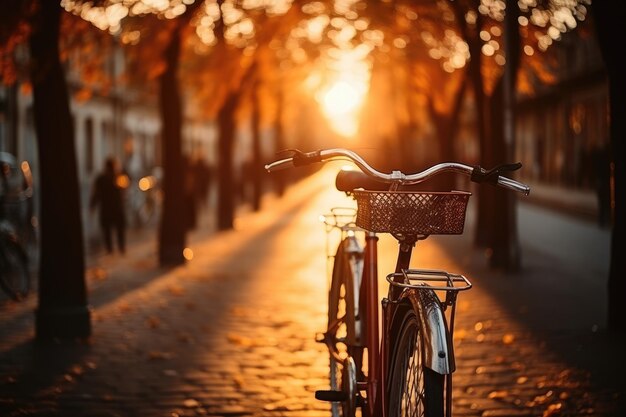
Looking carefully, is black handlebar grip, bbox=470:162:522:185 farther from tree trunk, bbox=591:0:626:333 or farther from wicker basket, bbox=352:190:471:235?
tree trunk, bbox=591:0:626:333

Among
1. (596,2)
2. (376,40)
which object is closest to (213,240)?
(376,40)

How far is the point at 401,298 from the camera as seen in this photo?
4215 millimetres

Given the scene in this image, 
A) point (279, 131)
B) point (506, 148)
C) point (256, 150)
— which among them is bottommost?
point (506, 148)

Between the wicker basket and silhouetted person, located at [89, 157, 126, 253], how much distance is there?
14.3 m

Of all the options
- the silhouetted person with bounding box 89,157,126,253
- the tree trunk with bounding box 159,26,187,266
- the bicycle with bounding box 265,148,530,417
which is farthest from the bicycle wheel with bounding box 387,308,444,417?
the silhouetted person with bounding box 89,157,126,253

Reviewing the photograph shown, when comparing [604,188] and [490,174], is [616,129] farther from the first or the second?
[604,188]

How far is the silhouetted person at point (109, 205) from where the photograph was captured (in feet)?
58.7

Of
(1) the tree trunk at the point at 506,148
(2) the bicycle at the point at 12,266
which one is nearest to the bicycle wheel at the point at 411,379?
(2) the bicycle at the point at 12,266

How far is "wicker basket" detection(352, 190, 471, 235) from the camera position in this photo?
3.88 meters

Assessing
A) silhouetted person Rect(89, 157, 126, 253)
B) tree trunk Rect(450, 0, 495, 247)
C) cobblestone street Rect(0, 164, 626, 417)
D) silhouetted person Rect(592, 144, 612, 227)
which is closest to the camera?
cobblestone street Rect(0, 164, 626, 417)

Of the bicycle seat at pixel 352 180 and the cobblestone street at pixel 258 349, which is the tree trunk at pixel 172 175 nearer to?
the cobblestone street at pixel 258 349

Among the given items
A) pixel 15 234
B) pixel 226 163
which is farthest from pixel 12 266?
pixel 226 163

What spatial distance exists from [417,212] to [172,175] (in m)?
12.4

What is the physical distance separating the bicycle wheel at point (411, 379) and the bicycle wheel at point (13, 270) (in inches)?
294
